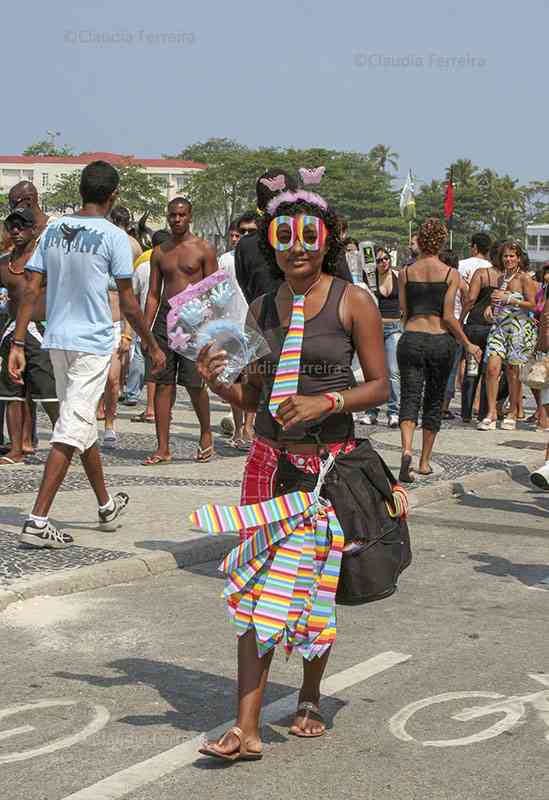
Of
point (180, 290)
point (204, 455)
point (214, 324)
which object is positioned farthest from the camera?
point (204, 455)

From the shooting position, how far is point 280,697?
16.5 feet

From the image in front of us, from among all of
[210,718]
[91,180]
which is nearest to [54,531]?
[91,180]

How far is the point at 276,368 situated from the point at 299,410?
315mm

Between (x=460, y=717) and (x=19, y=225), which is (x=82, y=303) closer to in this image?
(x=19, y=225)

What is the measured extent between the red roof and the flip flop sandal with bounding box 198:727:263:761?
154 m

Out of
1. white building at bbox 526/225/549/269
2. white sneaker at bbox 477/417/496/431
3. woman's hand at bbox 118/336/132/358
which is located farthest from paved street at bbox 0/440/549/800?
white building at bbox 526/225/549/269

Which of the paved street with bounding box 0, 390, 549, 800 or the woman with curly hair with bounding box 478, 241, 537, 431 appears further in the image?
the woman with curly hair with bounding box 478, 241, 537, 431

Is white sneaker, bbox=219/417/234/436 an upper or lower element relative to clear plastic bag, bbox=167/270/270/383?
lower

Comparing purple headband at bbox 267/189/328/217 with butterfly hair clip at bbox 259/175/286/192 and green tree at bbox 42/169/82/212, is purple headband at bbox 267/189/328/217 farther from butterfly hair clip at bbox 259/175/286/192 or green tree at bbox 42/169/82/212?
green tree at bbox 42/169/82/212

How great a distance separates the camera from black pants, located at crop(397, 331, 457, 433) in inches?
419

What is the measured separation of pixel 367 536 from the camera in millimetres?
4445

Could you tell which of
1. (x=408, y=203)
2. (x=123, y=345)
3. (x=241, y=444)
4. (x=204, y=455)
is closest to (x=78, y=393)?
(x=204, y=455)

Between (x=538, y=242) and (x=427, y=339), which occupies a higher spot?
(x=538, y=242)

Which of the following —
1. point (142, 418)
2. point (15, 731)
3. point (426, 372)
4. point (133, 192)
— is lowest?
point (142, 418)
